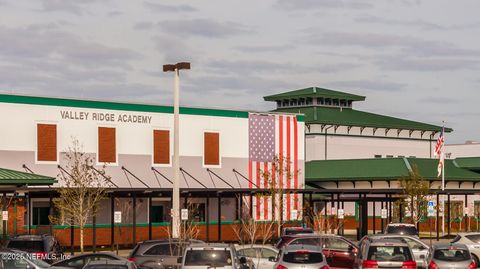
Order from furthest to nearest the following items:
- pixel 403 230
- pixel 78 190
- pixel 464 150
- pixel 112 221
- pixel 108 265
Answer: pixel 464 150
pixel 112 221
pixel 78 190
pixel 403 230
pixel 108 265

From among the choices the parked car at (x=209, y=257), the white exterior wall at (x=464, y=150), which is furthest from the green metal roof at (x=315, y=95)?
the parked car at (x=209, y=257)

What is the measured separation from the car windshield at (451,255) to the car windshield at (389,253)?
246 cm

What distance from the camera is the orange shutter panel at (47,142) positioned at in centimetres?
6203

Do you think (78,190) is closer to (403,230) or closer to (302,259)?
(403,230)

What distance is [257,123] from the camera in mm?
75125

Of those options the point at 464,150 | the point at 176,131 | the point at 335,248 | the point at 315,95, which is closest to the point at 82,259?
the point at 335,248

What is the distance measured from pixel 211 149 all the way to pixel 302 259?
134 ft

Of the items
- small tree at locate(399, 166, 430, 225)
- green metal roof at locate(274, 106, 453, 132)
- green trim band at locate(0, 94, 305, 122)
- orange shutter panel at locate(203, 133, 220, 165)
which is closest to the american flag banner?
green trim band at locate(0, 94, 305, 122)

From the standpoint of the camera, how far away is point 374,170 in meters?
89.9

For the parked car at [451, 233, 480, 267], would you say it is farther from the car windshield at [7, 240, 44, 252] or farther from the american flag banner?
the american flag banner

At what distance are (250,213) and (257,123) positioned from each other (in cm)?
749

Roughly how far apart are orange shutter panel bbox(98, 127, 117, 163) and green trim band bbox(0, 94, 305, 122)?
63.9 inches

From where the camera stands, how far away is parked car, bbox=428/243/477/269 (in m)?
34.0

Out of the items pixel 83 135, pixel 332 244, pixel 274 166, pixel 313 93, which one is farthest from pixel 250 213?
pixel 313 93
